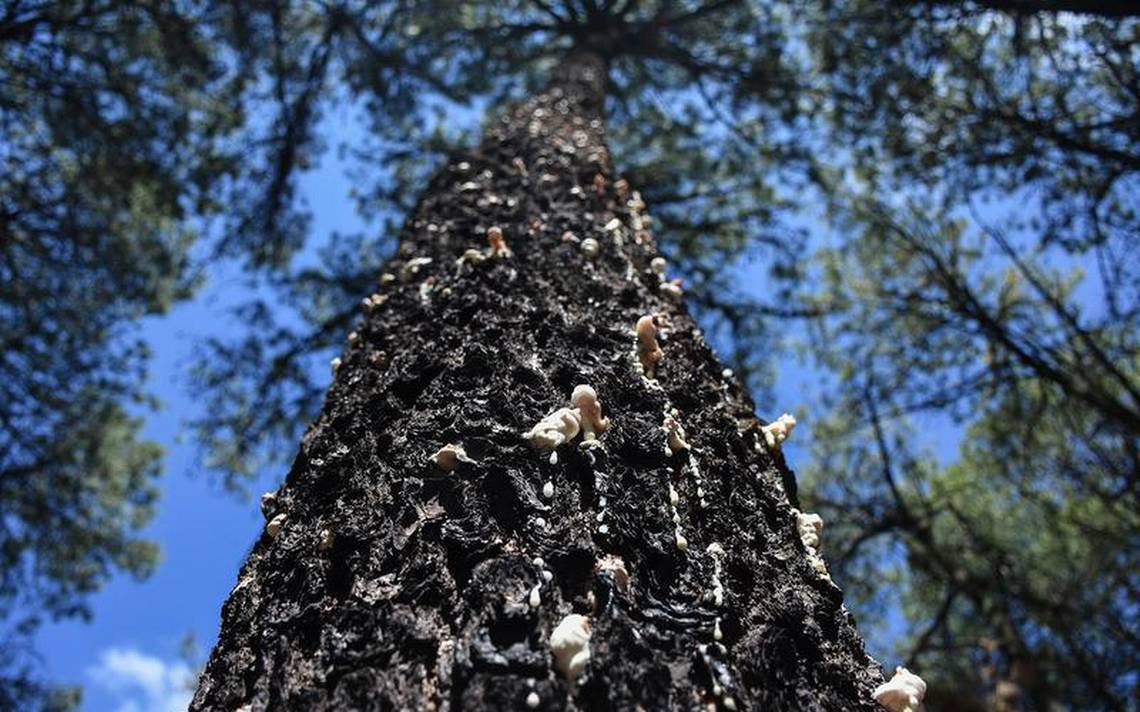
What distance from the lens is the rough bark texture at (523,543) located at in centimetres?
116

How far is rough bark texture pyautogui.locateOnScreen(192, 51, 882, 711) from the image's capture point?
1162 millimetres

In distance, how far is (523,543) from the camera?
1.33 metres

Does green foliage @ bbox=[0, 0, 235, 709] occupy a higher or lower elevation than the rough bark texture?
higher

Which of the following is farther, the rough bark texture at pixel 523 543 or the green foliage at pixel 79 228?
the green foliage at pixel 79 228

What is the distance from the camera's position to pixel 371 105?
824 cm

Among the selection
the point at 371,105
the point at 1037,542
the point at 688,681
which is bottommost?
the point at 688,681

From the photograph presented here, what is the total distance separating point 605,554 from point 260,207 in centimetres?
749

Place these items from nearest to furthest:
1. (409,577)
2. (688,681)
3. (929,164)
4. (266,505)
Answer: (688,681) → (409,577) → (266,505) → (929,164)

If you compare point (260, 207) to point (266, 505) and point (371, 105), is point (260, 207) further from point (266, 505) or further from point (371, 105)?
point (266, 505)

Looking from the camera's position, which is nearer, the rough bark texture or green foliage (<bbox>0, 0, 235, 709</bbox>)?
the rough bark texture

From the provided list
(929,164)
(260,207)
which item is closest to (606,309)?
(929,164)

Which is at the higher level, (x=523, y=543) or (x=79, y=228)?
(x=79, y=228)

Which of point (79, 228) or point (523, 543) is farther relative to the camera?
point (79, 228)

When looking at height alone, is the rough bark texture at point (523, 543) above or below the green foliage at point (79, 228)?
below
